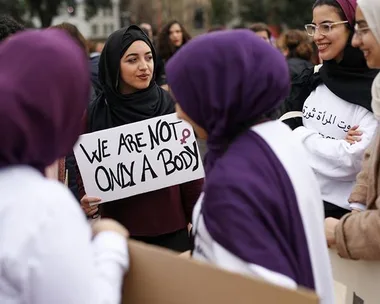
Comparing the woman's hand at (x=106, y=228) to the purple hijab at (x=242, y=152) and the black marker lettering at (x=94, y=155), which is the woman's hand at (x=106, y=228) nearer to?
the purple hijab at (x=242, y=152)

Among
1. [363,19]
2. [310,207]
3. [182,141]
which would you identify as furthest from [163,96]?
[310,207]

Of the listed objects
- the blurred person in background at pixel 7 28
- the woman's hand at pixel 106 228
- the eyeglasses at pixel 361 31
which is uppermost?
the eyeglasses at pixel 361 31

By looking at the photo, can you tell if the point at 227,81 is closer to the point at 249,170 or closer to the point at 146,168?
the point at 249,170

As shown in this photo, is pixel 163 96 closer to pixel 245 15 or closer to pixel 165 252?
pixel 165 252

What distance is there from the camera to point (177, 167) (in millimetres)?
3035

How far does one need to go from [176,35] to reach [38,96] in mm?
5893

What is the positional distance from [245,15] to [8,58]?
38.0 meters

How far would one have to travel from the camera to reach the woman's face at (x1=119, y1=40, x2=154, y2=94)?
3146 mm

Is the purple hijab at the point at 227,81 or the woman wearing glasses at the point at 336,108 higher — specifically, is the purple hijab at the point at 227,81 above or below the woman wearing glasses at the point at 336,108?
above

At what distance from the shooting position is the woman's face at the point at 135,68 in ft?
10.3

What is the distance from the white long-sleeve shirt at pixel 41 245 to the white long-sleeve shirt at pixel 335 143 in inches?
64.7

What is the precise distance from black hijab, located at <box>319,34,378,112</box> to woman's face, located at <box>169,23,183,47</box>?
4188 mm

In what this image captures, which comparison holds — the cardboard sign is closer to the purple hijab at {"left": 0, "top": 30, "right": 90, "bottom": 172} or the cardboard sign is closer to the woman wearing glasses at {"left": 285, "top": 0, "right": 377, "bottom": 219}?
the woman wearing glasses at {"left": 285, "top": 0, "right": 377, "bottom": 219}

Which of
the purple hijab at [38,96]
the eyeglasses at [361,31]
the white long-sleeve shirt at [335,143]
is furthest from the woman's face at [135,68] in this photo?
the purple hijab at [38,96]
